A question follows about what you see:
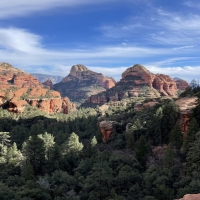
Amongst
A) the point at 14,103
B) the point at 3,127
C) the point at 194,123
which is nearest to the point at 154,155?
the point at 194,123

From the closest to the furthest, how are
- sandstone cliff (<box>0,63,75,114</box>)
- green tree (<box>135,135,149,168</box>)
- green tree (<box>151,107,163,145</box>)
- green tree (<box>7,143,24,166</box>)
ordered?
green tree (<box>135,135,149,168</box>)
green tree (<box>7,143,24,166</box>)
green tree (<box>151,107,163,145</box>)
sandstone cliff (<box>0,63,75,114</box>)

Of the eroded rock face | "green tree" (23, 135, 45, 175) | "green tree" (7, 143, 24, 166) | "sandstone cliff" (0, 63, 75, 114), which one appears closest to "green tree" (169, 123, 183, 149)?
the eroded rock face

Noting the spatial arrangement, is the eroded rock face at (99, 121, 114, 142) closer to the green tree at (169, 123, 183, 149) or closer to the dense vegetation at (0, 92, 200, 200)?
the dense vegetation at (0, 92, 200, 200)

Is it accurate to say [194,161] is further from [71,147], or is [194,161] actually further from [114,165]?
[71,147]

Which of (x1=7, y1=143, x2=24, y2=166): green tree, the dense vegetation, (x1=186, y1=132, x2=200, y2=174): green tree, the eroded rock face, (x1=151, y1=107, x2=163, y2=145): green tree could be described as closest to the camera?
the dense vegetation

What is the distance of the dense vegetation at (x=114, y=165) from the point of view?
28.8 m

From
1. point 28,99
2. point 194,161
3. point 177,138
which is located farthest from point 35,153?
point 28,99

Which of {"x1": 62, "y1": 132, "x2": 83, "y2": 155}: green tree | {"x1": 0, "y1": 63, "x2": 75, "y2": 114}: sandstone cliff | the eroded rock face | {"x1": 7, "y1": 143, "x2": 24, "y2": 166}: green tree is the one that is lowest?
{"x1": 7, "y1": 143, "x2": 24, "y2": 166}: green tree

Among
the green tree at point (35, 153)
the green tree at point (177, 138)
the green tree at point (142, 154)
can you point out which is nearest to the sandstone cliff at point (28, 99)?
the green tree at point (35, 153)

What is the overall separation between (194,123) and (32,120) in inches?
3045

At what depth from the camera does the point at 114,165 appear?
132 feet

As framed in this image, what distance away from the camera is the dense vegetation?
94.6 feet

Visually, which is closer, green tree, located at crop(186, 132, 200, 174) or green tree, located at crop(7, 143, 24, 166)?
green tree, located at crop(186, 132, 200, 174)

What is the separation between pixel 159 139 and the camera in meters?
52.2
